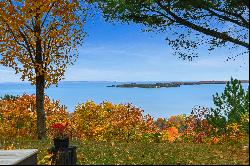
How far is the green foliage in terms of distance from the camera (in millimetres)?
23516

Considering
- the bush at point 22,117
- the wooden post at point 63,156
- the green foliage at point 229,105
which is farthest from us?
the bush at point 22,117

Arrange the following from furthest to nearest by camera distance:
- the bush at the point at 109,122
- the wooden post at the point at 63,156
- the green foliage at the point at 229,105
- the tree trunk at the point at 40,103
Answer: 1. the bush at the point at 109,122
2. the tree trunk at the point at 40,103
3. the green foliage at the point at 229,105
4. the wooden post at the point at 63,156

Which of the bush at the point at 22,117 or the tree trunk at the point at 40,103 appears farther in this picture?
the bush at the point at 22,117

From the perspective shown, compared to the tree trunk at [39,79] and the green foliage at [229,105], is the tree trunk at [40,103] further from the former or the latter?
the green foliage at [229,105]

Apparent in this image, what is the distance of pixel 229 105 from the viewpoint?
2481 centimetres

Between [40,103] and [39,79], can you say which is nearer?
[39,79]

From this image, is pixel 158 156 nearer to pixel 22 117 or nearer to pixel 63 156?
pixel 63 156

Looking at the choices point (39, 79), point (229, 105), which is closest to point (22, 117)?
point (39, 79)

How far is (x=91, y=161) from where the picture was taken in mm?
14734

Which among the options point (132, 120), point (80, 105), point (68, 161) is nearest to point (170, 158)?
point (68, 161)

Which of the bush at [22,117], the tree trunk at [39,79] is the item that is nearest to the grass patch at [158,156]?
the tree trunk at [39,79]

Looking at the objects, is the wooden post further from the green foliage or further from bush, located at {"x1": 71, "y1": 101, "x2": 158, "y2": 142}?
bush, located at {"x1": 71, "y1": 101, "x2": 158, "y2": 142}

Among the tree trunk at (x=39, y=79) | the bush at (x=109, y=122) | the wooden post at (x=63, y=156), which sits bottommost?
the bush at (x=109, y=122)

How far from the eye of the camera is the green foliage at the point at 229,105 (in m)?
23.5
